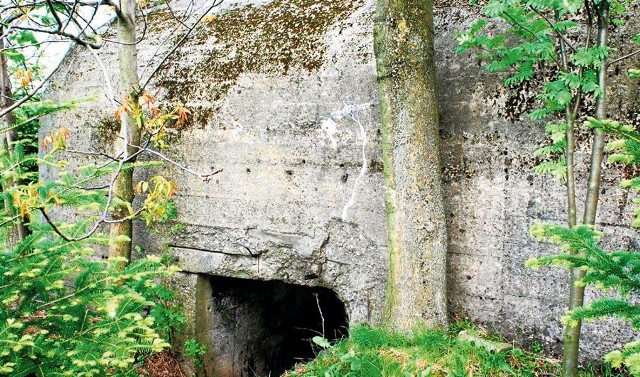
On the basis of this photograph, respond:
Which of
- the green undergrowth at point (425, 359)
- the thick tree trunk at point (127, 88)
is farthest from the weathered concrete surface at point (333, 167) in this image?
the thick tree trunk at point (127, 88)

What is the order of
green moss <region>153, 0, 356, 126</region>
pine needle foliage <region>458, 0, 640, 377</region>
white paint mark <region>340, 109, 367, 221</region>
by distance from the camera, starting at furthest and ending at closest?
green moss <region>153, 0, 356, 126</region>
white paint mark <region>340, 109, 367, 221</region>
pine needle foliage <region>458, 0, 640, 377</region>

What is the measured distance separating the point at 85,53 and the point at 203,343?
12.1 ft

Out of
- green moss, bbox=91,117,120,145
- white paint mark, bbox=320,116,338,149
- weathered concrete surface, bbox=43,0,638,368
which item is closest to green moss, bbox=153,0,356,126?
weathered concrete surface, bbox=43,0,638,368

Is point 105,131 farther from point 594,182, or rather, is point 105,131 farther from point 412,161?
point 594,182

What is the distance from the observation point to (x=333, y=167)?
477 cm

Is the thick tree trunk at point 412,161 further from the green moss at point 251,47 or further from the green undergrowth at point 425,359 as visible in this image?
the green moss at point 251,47

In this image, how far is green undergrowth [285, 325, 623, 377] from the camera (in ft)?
11.8

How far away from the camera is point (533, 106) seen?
4.05 m

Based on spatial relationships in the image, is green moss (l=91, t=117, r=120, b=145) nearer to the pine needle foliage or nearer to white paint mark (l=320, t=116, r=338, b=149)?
white paint mark (l=320, t=116, r=338, b=149)

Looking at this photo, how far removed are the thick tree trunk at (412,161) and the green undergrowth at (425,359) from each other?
160 mm

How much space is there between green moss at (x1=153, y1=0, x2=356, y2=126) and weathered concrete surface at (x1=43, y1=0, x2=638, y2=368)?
0.05 feet

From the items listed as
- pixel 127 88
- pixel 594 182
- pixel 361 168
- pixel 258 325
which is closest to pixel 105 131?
pixel 127 88

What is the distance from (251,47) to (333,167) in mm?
1556

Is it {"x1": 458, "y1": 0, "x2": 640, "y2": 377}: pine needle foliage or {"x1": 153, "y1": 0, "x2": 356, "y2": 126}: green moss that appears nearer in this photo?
{"x1": 458, "y1": 0, "x2": 640, "y2": 377}: pine needle foliage
